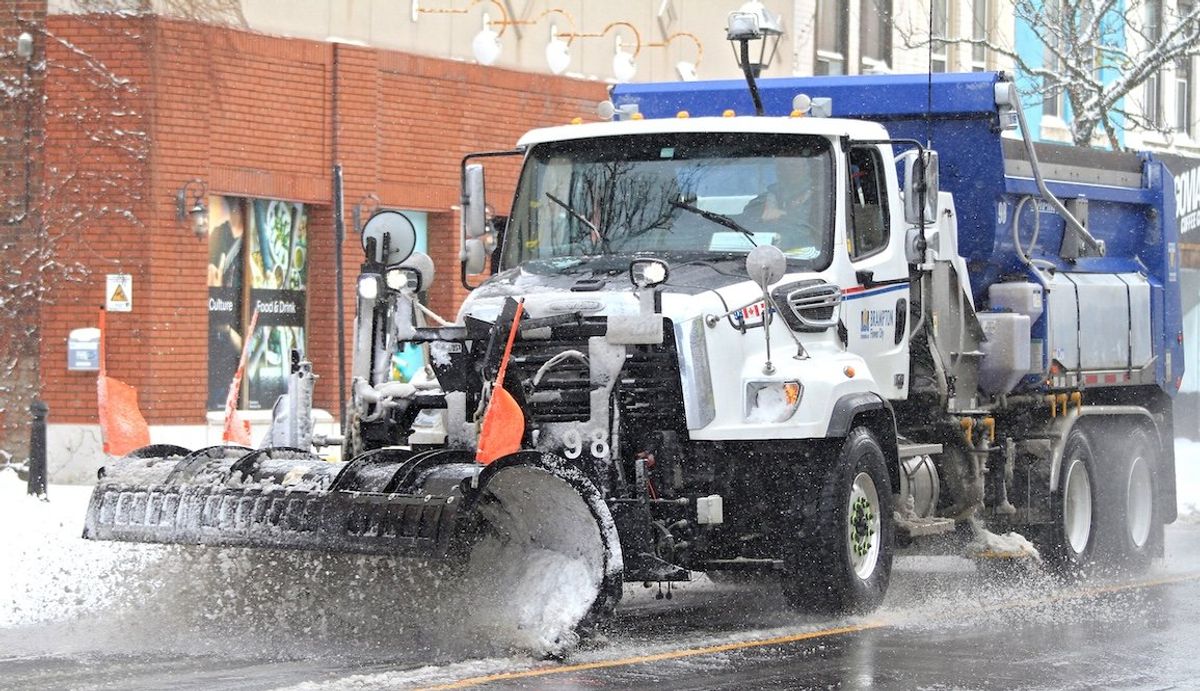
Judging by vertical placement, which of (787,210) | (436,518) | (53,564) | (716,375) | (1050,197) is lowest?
(53,564)

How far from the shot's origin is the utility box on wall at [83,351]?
19.7m

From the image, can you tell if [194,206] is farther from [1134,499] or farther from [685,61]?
[1134,499]

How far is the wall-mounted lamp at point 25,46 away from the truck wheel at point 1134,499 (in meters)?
10.3

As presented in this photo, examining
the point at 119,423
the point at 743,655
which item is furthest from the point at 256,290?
the point at 743,655

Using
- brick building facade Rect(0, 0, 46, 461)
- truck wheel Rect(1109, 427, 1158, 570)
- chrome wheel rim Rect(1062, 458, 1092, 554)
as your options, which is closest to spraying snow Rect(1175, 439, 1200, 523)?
truck wheel Rect(1109, 427, 1158, 570)

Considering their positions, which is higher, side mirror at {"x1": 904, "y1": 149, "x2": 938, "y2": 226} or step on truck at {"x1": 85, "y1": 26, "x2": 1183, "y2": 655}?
side mirror at {"x1": 904, "y1": 149, "x2": 938, "y2": 226}

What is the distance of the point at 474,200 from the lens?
1216cm

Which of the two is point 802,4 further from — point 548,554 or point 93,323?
point 548,554

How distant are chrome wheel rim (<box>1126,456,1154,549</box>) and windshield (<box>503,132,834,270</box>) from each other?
4.69 metres

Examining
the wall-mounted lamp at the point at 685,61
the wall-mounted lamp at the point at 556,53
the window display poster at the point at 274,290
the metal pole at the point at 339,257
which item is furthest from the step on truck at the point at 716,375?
the wall-mounted lamp at the point at 685,61

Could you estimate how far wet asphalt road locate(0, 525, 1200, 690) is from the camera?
900 centimetres

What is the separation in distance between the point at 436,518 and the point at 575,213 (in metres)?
2.80

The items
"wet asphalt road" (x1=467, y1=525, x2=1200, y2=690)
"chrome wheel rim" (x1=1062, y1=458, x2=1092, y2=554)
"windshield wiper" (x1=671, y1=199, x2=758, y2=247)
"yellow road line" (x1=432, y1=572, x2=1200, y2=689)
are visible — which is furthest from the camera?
"chrome wheel rim" (x1=1062, y1=458, x2=1092, y2=554)

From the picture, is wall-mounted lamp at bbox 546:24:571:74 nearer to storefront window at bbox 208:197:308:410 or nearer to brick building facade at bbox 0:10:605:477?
brick building facade at bbox 0:10:605:477
